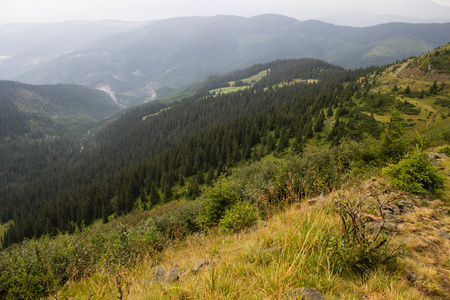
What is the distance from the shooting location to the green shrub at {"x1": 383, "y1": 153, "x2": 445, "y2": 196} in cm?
817

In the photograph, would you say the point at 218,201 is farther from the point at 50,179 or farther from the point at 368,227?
the point at 50,179

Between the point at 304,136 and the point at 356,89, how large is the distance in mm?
45623

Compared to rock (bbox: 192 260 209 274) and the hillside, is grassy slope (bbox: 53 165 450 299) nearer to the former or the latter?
the hillside

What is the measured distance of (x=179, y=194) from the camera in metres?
77.4

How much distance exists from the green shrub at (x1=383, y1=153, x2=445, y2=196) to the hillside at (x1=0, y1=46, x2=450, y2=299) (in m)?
0.05

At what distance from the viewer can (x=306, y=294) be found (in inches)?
116

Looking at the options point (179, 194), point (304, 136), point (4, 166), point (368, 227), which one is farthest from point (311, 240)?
point (4, 166)

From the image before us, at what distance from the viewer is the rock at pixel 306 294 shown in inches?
114

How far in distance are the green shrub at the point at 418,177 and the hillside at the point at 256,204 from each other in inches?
2.1

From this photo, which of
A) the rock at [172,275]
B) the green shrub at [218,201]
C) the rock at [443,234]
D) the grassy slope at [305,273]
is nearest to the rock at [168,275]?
the rock at [172,275]

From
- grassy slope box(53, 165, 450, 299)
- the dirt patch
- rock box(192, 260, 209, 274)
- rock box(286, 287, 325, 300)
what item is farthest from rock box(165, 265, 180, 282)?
the dirt patch

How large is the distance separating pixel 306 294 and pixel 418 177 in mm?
9110

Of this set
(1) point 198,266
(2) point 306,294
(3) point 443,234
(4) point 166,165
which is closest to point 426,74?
(3) point 443,234

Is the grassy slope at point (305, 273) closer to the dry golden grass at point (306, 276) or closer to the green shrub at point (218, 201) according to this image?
the dry golden grass at point (306, 276)
